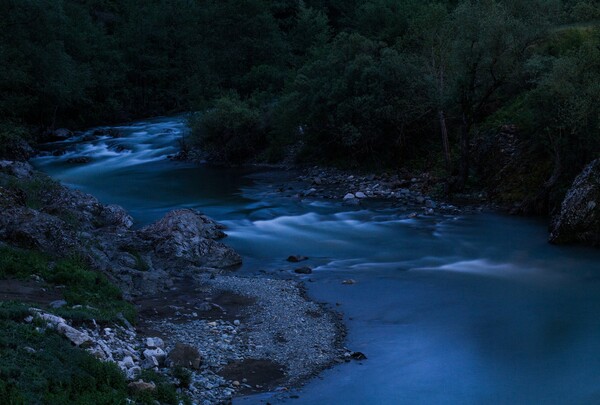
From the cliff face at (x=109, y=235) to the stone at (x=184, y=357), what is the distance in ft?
14.0

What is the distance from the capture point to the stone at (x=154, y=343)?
1199 cm

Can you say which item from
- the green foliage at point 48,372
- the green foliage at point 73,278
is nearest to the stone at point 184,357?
the green foliage at point 48,372

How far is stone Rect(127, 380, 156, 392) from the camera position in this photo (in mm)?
10094

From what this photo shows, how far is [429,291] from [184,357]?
7.72m

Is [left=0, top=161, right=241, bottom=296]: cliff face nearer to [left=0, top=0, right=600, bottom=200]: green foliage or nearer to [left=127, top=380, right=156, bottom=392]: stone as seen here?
[left=127, top=380, right=156, bottom=392]: stone

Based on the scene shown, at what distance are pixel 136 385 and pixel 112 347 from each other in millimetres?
1495

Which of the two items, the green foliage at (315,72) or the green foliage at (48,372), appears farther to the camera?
the green foliage at (315,72)

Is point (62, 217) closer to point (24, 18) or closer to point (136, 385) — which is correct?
point (136, 385)

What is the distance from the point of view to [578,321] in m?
14.9

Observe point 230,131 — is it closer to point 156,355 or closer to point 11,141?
point 11,141

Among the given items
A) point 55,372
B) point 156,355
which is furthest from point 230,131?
point 55,372

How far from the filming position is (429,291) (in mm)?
17062

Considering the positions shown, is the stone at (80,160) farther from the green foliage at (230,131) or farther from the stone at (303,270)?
the stone at (303,270)

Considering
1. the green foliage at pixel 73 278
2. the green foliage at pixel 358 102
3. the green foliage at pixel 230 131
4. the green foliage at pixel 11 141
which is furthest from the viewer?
the green foliage at pixel 230 131
